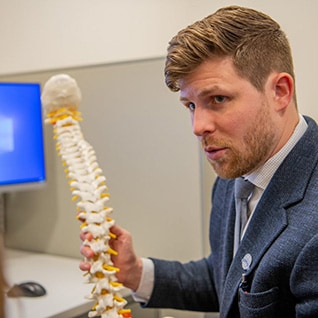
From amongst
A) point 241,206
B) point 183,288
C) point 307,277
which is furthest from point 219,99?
point 183,288

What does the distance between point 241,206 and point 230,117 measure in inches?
8.9

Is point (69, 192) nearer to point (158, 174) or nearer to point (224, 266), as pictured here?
point (158, 174)

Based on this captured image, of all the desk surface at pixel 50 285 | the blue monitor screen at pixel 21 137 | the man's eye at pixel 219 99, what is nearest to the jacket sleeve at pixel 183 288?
the desk surface at pixel 50 285

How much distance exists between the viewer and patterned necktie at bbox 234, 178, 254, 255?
104 cm

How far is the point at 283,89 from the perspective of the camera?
95 cm

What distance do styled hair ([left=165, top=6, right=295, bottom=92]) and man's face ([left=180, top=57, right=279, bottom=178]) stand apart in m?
0.02

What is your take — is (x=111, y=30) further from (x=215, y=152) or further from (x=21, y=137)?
(x=215, y=152)

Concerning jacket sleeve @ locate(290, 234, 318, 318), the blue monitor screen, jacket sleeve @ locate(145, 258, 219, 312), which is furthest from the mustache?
the blue monitor screen

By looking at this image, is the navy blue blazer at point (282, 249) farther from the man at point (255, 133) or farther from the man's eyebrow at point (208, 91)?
the man's eyebrow at point (208, 91)

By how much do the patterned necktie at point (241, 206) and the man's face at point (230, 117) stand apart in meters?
0.09

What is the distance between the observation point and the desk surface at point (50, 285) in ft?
3.95

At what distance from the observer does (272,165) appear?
97cm

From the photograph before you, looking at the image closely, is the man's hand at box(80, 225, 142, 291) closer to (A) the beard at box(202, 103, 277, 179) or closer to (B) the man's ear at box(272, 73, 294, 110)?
(A) the beard at box(202, 103, 277, 179)

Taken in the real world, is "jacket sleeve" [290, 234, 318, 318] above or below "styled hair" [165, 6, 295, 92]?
below
